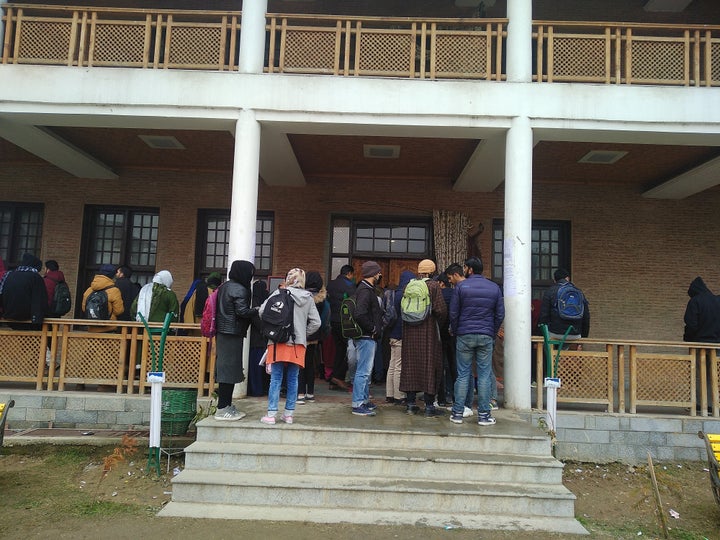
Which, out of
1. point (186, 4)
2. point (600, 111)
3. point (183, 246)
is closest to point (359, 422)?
point (600, 111)

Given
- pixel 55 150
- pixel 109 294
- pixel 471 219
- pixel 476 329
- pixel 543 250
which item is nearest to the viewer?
pixel 476 329

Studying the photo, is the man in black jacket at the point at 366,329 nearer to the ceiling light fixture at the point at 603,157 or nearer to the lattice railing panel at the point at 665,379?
the lattice railing panel at the point at 665,379

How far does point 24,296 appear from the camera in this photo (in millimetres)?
7070

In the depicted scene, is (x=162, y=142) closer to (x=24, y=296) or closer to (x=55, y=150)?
(x=55, y=150)

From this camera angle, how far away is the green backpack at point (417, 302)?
601cm

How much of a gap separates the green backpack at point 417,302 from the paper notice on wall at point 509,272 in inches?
62.2

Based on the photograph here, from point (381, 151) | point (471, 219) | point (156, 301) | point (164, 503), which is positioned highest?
point (381, 151)

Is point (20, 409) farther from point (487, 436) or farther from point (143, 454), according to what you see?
point (487, 436)

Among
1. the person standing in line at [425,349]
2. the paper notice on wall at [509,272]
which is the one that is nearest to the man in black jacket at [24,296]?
the person standing in line at [425,349]

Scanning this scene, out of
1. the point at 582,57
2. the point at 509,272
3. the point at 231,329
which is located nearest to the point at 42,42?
the point at 231,329

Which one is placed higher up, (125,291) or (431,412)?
(125,291)

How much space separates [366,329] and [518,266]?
2508 millimetres

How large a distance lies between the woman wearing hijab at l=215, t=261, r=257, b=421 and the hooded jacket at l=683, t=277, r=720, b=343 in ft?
20.3

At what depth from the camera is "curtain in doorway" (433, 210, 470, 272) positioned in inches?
430
